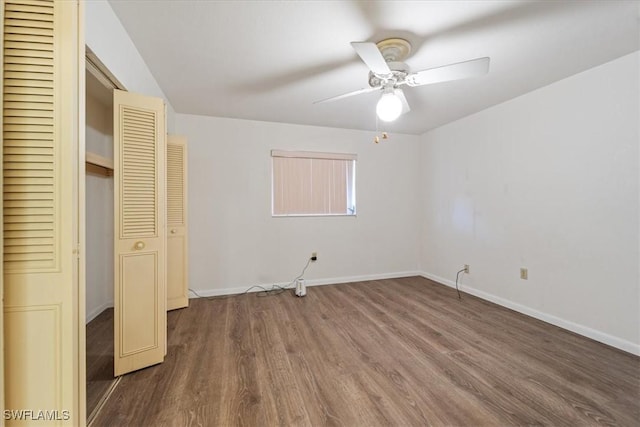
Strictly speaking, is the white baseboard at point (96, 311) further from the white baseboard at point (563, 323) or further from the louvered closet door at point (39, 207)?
the white baseboard at point (563, 323)

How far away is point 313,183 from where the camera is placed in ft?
12.6

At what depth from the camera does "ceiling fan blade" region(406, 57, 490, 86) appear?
1587 mm

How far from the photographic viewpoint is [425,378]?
1.72 m

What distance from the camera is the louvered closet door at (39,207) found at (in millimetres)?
895

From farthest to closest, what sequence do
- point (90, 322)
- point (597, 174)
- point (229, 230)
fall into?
point (229, 230)
point (90, 322)
point (597, 174)

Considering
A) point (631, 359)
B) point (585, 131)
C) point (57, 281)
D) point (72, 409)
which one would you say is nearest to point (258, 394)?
point (72, 409)

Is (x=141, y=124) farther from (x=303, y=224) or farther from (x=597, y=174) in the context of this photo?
(x=597, y=174)

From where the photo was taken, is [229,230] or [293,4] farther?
[229,230]

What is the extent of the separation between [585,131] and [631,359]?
6.10 feet

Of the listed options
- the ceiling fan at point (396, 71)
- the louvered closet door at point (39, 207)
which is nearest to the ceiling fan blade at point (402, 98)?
the ceiling fan at point (396, 71)

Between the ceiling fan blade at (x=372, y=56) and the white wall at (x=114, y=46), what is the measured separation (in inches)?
53.9

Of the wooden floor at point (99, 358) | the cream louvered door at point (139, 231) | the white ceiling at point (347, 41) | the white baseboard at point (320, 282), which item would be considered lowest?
the wooden floor at point (99, 358)

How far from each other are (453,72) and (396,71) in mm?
Result: 386

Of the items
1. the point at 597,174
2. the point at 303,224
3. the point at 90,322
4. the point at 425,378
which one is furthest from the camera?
the point at 303,224
